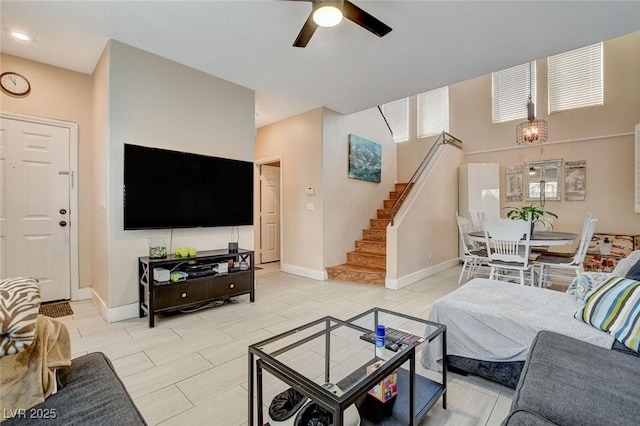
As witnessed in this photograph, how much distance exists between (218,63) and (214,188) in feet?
4.80

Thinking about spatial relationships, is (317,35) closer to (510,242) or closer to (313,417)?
(313,417)

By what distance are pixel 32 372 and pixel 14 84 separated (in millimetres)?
3880

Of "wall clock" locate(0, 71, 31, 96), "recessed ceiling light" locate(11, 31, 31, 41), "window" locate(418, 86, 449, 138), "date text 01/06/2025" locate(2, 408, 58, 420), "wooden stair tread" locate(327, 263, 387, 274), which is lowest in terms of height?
"wooden stair tread" locate(327, 263, 387, 274)

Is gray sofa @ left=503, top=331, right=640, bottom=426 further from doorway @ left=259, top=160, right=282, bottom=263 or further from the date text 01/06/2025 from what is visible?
doorway @ left=259, top=160, right=282, bottom=263

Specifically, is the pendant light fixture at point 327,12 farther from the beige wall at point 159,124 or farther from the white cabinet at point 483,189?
the white cabinet at point 483,189

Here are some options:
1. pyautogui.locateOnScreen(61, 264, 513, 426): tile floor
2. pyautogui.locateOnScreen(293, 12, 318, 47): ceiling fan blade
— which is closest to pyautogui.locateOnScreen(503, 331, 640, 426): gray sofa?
pyautogui.locateOnScreen(61, 264, 513, 426): tile floor

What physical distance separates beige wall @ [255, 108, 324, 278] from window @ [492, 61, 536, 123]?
168 inches

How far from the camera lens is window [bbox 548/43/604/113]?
524 cm

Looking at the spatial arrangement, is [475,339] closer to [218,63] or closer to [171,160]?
[171,160]

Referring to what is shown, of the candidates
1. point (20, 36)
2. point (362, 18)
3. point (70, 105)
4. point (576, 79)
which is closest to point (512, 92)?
point (576, 79)

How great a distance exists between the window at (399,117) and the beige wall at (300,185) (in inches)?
137

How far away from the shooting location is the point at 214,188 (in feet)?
11.6

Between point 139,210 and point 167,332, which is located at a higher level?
point 139,210

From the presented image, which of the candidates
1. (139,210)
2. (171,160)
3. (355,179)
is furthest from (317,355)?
(355,179)
